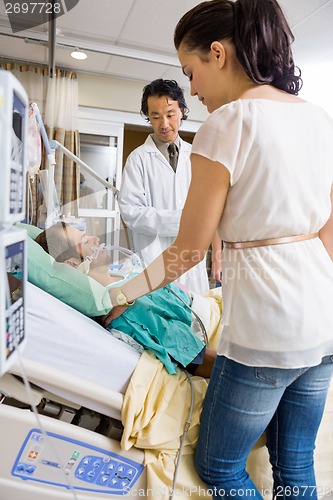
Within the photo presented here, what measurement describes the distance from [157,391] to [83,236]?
0.71m

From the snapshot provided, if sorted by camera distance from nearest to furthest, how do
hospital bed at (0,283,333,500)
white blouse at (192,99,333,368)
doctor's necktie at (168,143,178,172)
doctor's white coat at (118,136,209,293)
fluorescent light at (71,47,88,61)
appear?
white blouse at (192,99,333,368), hospital bed at (0,283,333,500), doctor's white coat at (118,136,209,293), doctor's necktie at (168,143,178,172), fluorescent light at (71,47,88,61)

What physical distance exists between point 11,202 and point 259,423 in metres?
0.61

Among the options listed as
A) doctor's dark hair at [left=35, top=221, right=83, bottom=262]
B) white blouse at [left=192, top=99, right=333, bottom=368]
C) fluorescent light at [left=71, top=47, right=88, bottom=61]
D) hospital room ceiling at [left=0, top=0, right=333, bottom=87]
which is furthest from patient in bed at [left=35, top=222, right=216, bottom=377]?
fluorescent light at [left=71, top=47, right=88, bottom=61]

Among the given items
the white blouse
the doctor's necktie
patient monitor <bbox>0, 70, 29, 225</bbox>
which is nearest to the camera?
patient monitor <bbox>0, 70, 29, 225</bbox>

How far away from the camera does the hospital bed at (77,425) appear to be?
2.77ft

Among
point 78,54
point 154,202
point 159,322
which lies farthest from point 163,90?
point 78,54

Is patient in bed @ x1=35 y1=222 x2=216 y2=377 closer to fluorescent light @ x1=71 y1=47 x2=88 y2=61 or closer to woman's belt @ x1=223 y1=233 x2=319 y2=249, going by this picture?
woman's belt @ x1=223 y1=233 x2=319 y2=249

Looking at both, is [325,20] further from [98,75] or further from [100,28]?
[98,75]

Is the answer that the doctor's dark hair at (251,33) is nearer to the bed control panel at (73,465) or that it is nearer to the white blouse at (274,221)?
the white blouse at (274,221)

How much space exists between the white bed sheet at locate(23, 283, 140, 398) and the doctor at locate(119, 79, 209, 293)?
43.8 inches

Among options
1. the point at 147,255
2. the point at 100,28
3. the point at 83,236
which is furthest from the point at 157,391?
the point at 100,28

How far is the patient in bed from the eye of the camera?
1035 mm

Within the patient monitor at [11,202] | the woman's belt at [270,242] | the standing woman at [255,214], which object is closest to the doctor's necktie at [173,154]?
the standing woman at [255,214]

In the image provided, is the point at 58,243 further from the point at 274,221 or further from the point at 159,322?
the point at 274,221
